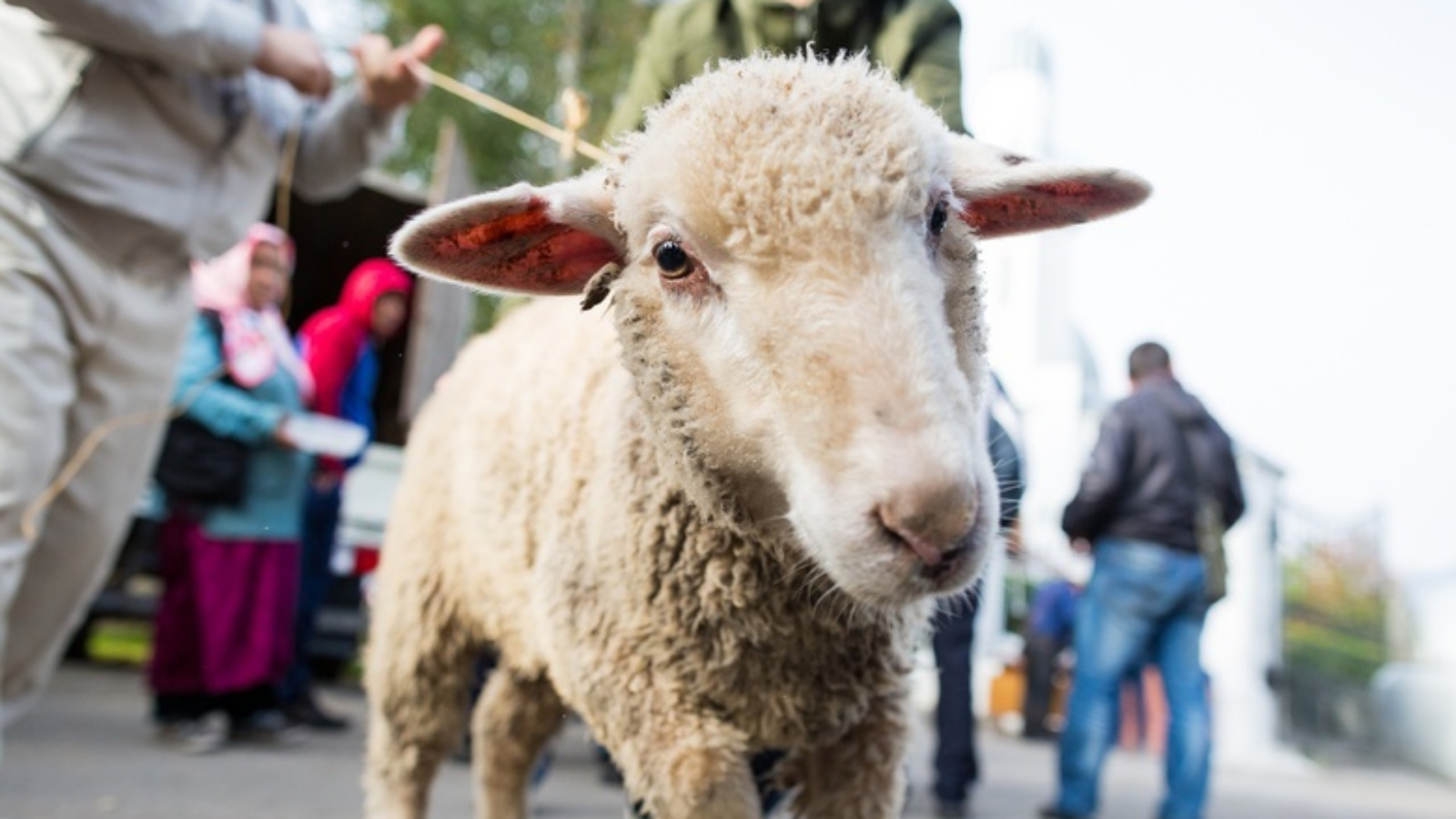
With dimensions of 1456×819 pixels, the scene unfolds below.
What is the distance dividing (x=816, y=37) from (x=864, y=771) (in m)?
1.61

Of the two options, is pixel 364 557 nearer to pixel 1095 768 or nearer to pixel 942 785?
pixel 942 785

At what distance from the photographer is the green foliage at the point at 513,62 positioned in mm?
18719

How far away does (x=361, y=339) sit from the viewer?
20.3 feet

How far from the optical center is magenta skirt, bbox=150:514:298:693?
17.2 feet

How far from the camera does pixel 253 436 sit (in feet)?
17.2

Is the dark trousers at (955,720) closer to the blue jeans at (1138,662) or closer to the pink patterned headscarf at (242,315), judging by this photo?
the blue jeans at (1138,662)

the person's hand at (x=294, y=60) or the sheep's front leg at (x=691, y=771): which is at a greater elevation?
the person's hand at (x=294, y=60)

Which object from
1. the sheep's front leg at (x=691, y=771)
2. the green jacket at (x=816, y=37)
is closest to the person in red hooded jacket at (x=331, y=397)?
the green jacket at (x=816, y=37)

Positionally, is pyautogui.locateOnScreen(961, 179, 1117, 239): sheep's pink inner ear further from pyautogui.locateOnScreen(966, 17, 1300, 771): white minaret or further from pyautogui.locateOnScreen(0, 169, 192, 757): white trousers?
pyautogui.locateOnScreen(0, 169, 192, 757): white trousers

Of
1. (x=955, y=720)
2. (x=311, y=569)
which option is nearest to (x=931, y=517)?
(x=955, y=720)

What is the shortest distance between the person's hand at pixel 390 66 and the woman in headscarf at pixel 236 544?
2.20 meters

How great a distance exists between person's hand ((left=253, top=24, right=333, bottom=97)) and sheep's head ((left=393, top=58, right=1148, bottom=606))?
3.78ft

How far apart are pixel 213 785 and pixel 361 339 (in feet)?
8.28

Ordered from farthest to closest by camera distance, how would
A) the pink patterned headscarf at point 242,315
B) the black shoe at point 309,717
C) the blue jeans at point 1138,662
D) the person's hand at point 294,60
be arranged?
the black shoe at point 309,717 → the blue jeans at point 1138,662 → the pink patterned headscarf at point 242,315 → the person's hand at point 294,60
